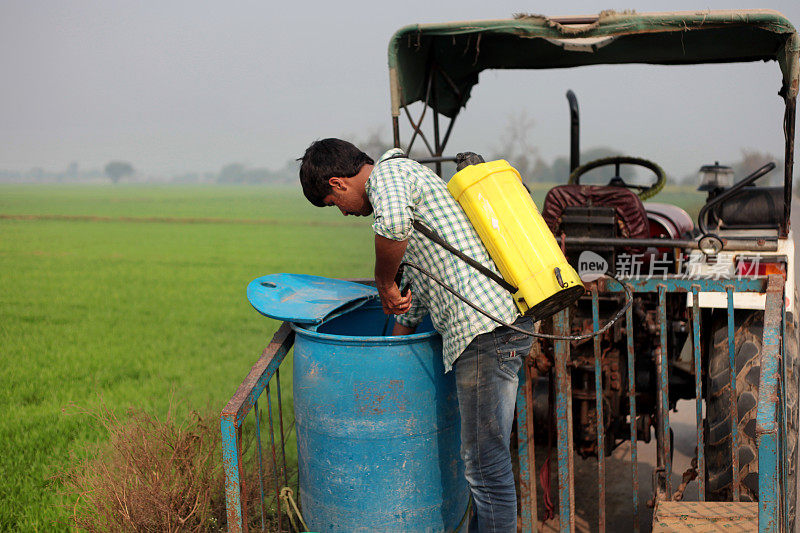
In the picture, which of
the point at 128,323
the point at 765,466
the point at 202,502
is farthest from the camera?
the point at 128,323

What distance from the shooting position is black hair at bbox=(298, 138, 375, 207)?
251 centimetres

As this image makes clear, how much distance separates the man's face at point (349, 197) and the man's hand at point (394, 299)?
31cm

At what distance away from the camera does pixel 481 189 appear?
2.38m

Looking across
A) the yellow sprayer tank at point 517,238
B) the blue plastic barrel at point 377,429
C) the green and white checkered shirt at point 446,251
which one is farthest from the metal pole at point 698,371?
the blue plastic barrel at point 377,429

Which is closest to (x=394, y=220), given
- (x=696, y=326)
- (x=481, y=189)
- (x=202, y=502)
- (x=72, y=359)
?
(x=481, y=189)

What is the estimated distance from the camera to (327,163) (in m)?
2.52

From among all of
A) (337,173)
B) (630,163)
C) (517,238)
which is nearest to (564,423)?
(517,238)

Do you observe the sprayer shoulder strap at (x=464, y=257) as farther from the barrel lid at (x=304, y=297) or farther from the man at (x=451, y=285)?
the barrel lid at (x=304, y=297)

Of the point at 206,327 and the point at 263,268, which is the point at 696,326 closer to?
the point at 206,327

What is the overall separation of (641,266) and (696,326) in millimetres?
1427

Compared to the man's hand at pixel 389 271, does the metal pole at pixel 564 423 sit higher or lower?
lower

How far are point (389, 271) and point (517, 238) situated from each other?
0.49 m

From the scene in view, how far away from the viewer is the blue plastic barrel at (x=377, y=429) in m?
2.66

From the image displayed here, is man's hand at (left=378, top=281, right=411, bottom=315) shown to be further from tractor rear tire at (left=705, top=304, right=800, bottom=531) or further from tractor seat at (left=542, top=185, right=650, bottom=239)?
tractor rear tire at (left=705, top=304, right=800, bottom=531)
